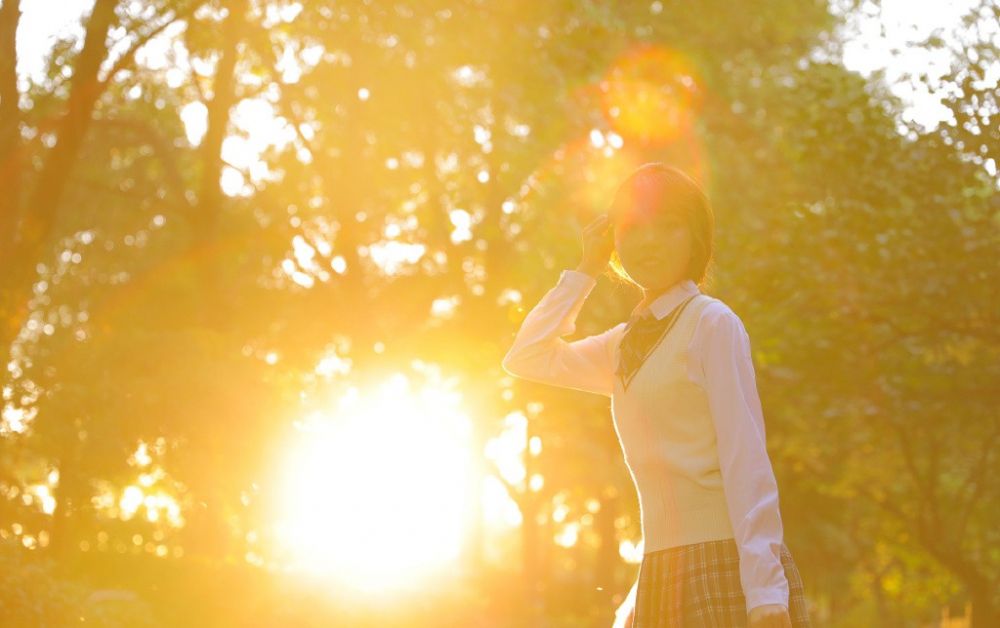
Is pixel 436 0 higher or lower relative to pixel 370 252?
lower

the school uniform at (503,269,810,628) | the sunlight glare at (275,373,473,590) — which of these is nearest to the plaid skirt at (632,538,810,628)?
the school uniform at (503,269,810,628)

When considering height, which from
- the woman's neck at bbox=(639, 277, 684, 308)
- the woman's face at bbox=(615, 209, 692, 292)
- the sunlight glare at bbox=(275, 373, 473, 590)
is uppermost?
the sunlight glare at bbox=(275, 373, 473, 590)

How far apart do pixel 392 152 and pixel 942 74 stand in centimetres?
1147

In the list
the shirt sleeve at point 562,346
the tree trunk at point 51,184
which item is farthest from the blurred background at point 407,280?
the shirt sleeve at point 562,346

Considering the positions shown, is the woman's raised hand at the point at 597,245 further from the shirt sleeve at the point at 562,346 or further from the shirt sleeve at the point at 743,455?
the shirt sleeve at the point at 743,455

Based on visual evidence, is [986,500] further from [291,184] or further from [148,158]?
[148,158]

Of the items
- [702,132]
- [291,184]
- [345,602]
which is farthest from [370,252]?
[345,602]

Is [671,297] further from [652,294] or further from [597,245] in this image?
[597,245]

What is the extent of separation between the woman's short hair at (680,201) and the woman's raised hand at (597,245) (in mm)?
149

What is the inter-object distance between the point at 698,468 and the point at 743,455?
0.16m

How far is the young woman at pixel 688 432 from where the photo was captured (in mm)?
3336

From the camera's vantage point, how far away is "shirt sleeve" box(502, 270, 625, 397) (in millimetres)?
4102

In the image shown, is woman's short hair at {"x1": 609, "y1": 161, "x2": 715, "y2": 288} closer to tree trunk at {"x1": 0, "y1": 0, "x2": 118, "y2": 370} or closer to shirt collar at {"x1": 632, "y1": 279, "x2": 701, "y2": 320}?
shirt collar at {"x1": 632, "y1": 279, "x2": 701, "y2": 320}

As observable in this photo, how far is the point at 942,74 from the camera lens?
13695mm
